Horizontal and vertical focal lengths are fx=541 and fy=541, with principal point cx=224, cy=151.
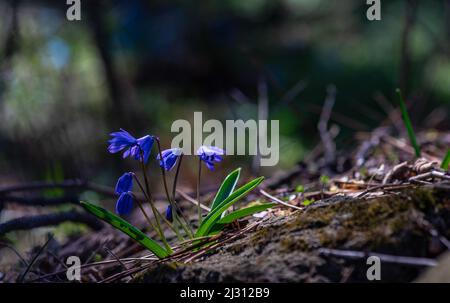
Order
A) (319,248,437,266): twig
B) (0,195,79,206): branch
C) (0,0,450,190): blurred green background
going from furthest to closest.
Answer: (0,0,450,190): blurred green background, (0,195,79,206): branch, (319,248,437,266): twig

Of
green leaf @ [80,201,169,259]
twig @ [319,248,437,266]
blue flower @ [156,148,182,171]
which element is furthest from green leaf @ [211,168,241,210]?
twig @ [319,248,437,266]

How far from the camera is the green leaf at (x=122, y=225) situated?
6.24 feet

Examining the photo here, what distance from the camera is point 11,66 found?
485cm

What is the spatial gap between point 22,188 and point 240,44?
5.53 metres

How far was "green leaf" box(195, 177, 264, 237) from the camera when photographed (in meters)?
2.01

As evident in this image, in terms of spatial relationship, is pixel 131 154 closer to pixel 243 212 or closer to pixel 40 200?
pixel 243 212

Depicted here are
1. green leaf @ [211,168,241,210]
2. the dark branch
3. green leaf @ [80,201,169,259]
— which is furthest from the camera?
the dark branch

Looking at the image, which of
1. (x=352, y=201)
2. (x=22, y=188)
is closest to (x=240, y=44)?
(x=22, y=188)

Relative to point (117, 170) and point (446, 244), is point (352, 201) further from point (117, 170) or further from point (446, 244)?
point (117, 170)

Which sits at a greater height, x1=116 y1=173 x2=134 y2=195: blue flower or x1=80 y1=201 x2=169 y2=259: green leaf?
x1=116 y1=173 x2=134 y2=195: blue flower

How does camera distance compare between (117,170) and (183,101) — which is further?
(183,101)

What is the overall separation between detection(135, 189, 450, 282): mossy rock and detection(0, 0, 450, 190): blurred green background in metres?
2.12

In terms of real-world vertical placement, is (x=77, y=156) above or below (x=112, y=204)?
above

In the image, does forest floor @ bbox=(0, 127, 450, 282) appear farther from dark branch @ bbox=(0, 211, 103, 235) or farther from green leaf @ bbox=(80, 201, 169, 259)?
dark branch @ bbox=(0, 211, 103, 235)
